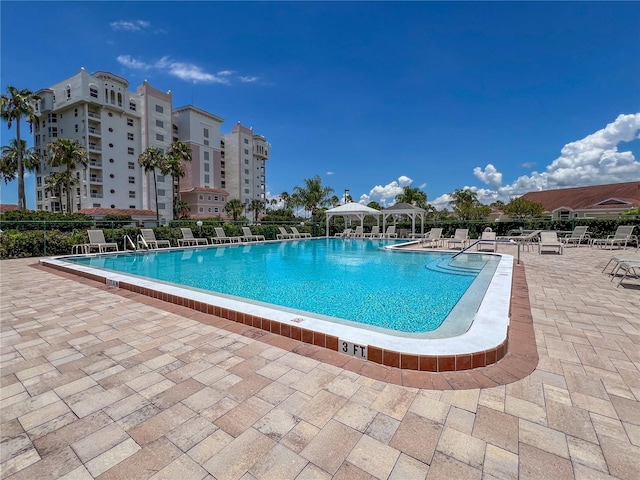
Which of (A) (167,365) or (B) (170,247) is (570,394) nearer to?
(A) (167,365)

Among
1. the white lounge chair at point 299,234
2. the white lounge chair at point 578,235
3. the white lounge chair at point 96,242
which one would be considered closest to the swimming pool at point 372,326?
the white lounge chair at point 96,242

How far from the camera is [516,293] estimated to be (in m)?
5.00

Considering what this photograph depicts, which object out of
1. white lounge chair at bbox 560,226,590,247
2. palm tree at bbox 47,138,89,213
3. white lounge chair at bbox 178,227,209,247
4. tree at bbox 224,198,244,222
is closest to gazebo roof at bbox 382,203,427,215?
white lounge chair at bbox 560,226,590,247

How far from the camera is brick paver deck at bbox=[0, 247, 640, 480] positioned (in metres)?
1.51

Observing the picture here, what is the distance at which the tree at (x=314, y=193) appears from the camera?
125ft

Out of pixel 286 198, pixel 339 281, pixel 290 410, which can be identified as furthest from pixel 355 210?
pixel 286 198

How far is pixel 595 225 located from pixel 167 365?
Answer: 20.4 meters

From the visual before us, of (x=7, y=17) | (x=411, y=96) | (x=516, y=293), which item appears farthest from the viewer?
(x=411, y=96)

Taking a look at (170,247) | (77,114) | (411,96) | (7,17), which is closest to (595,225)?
(411,96)

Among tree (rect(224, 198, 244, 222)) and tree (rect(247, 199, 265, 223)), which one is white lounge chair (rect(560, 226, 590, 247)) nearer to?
tree (rect(224, 198, 244, 222))

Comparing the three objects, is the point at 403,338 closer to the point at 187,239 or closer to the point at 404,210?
the point at 187,239

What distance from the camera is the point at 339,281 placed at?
6.85 metres

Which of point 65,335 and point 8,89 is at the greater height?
point 8,89

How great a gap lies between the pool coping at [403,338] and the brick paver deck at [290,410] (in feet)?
0.32
